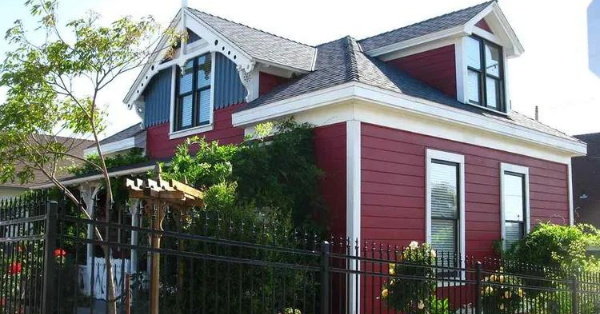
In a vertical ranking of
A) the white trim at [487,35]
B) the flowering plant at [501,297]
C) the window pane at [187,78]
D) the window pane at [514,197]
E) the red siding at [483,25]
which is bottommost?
the flowering plant at [501,297]

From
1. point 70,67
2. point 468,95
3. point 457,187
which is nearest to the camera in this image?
point 70,67

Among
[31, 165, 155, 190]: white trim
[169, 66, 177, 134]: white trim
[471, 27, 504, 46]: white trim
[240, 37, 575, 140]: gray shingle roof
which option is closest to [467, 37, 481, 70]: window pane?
[471, 27, 504, 46]: white trim

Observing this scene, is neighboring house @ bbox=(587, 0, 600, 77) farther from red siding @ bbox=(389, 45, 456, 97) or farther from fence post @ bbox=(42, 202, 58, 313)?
red siding @ bbox=(389, 45, 456, 97)

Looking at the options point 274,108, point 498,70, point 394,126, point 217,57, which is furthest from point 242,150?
point 498,70

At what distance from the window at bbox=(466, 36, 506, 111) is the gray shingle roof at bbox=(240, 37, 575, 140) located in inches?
15.3

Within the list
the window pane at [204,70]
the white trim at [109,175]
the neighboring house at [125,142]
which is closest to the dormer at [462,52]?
the window pane at [204,70]

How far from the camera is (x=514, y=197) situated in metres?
13.7

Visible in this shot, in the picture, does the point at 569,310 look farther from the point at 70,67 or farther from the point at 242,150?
the point at 70,67

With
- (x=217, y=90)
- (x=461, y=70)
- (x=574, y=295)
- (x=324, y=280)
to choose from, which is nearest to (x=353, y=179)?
(x=574, y=295)

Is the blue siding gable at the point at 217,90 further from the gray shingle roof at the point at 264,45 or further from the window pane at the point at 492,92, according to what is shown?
the window pane at the point at 492,92

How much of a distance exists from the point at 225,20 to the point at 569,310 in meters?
9.56

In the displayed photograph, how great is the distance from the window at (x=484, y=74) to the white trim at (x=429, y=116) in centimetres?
92

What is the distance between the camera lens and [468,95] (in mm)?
13062

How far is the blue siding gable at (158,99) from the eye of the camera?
48.9ft
